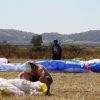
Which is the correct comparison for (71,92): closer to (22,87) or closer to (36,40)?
(22,87)

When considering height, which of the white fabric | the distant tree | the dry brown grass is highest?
the distant tree

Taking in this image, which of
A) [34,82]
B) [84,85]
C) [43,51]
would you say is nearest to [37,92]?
[34,82]

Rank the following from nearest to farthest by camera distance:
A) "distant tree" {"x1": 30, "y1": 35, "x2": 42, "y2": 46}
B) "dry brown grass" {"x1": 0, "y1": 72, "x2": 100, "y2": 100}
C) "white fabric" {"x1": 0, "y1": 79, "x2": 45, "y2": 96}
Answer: "dry brown grass" {"x1": 0, "y1": 72, "x2": 100, "y2": 100} < "white fabric" {"x1": 0, "y1": 79, "x2": 45, "y2": 96} < "distant tree" {"x1": 30, "y1": 35, "x2": 42, "y2": 46}

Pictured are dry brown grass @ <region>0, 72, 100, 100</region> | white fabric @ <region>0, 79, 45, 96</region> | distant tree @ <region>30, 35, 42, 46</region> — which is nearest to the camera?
dry brown grass @ <region>0, 72, 100, 100</region>

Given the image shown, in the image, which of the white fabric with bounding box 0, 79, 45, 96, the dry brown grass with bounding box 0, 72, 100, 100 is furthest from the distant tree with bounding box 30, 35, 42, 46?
the white fabric with bounding box 0, 79, 45, 96

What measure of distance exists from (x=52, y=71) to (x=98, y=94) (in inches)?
306

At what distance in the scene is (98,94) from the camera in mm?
10266

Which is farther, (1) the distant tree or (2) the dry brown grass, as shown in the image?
(1) the distant tree

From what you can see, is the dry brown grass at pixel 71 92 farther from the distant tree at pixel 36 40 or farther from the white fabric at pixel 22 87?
the distant tree at pixel 36 40

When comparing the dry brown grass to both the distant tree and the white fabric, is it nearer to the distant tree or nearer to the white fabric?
the white fabric

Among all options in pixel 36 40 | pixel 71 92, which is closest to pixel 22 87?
pixel 71 92

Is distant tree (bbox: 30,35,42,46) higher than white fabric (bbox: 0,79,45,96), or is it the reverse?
distant tree (bbox: 30,35,42,46)

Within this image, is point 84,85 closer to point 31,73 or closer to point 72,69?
point 31,73

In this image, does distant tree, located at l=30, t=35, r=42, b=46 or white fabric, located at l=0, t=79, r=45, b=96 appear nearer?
white fabric, located at l=0, t=79, r=45, b=96
